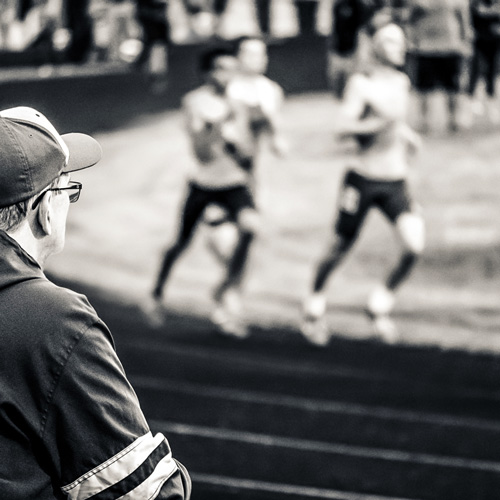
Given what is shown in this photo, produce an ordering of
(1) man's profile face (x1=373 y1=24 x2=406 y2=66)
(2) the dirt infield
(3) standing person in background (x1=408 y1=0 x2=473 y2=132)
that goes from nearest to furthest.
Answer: (1) man's profile face (x1=373 y1=24 x2=406 y2=66) → (2) the dirt infield → (3) standing person in background (x1=408 y1=0 x2=473 y2=132)

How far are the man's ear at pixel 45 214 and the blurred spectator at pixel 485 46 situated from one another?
11498 millimetres

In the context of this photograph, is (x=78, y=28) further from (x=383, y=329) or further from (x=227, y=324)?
(x=383, y=329)

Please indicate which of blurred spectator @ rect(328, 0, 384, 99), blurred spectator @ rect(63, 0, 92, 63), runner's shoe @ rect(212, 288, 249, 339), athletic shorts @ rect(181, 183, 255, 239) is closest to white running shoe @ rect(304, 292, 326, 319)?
runner's shoe @ rect(212, 288, 249, 339)

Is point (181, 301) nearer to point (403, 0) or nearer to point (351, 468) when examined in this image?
point (351, 468)

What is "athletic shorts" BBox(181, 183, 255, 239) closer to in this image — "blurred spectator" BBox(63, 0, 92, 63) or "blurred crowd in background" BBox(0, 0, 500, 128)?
"blurred crowd in background" BBox(0, 0, 500, 128)

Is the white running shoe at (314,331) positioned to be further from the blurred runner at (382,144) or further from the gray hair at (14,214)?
the gray hair at (14,214)

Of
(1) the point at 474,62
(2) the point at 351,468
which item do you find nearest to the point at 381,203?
(2) the point at 351,468

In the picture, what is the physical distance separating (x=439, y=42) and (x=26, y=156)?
11.2 meters

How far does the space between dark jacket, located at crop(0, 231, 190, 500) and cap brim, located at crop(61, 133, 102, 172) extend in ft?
1.07

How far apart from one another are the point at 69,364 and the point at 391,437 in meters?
4.18

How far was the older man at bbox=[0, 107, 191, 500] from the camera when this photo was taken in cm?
169

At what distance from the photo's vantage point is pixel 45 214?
190cm

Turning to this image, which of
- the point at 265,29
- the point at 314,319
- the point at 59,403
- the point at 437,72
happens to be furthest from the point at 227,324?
the point at 265,29

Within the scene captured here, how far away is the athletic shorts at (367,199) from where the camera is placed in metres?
7.41
